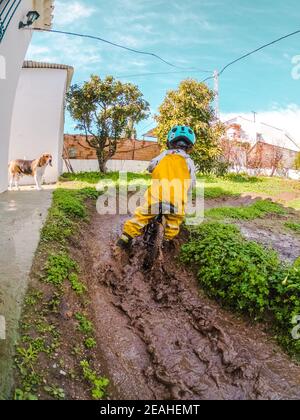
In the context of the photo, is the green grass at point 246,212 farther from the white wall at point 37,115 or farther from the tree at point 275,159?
the tree at point 275,159

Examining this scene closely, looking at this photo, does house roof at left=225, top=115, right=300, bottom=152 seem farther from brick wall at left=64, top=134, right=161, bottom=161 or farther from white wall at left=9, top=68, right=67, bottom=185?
white wall at left=9, top=68, right=67, bottom=185

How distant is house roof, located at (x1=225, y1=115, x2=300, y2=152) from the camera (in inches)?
1326

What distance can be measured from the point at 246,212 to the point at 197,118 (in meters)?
7.83

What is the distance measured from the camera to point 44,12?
31.8ft

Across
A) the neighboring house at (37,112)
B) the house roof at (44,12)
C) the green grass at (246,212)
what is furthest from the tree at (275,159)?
the house roof at (44,12)

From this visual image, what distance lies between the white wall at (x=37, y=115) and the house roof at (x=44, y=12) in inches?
71.6

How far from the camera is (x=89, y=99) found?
14.5 metres

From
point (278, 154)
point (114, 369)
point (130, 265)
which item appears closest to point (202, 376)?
point (114, 369)

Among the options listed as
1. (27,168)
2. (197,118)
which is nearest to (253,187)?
(197,118)

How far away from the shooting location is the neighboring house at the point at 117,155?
18547 millimetres

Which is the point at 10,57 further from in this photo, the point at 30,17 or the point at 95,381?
the point at 95,381

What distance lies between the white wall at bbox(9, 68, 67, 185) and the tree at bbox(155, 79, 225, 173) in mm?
4717

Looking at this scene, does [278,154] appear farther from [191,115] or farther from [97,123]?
[97,123]
